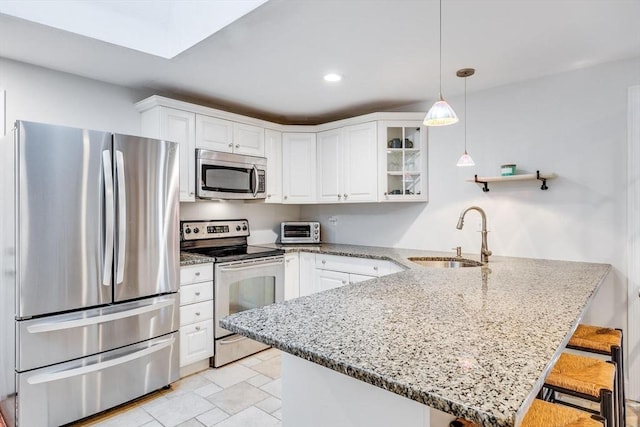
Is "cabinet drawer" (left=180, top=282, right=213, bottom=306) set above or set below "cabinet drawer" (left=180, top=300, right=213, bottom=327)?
above

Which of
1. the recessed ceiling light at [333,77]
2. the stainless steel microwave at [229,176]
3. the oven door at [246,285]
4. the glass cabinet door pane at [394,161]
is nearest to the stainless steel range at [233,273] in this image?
the oven door at [246,285]

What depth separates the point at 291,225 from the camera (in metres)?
4.01

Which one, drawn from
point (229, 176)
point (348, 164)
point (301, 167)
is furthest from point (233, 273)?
point (348, 164)

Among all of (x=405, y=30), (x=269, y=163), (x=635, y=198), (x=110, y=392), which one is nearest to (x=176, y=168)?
(x=269, y=163)

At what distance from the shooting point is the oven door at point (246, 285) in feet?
9.56

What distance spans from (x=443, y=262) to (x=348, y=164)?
1.34m

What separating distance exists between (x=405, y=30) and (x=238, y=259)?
6.88 ft

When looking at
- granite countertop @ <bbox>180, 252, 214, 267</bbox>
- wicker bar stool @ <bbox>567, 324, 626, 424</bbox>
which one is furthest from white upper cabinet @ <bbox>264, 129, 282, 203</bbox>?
wicker bar stool @ <bbox>567, 324, 626, 424</bbox>

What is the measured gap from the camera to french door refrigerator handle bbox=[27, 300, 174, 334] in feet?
6.43

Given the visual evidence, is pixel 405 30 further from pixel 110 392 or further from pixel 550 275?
pixel 110 392

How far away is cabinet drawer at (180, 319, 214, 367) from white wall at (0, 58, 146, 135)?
1.70 m

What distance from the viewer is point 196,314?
2.78 meters

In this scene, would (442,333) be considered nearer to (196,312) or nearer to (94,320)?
(94,320)

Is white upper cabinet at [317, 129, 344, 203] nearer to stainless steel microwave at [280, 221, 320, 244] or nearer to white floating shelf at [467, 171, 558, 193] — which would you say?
stainless steel microwave at [280, 221, 320, 244]
